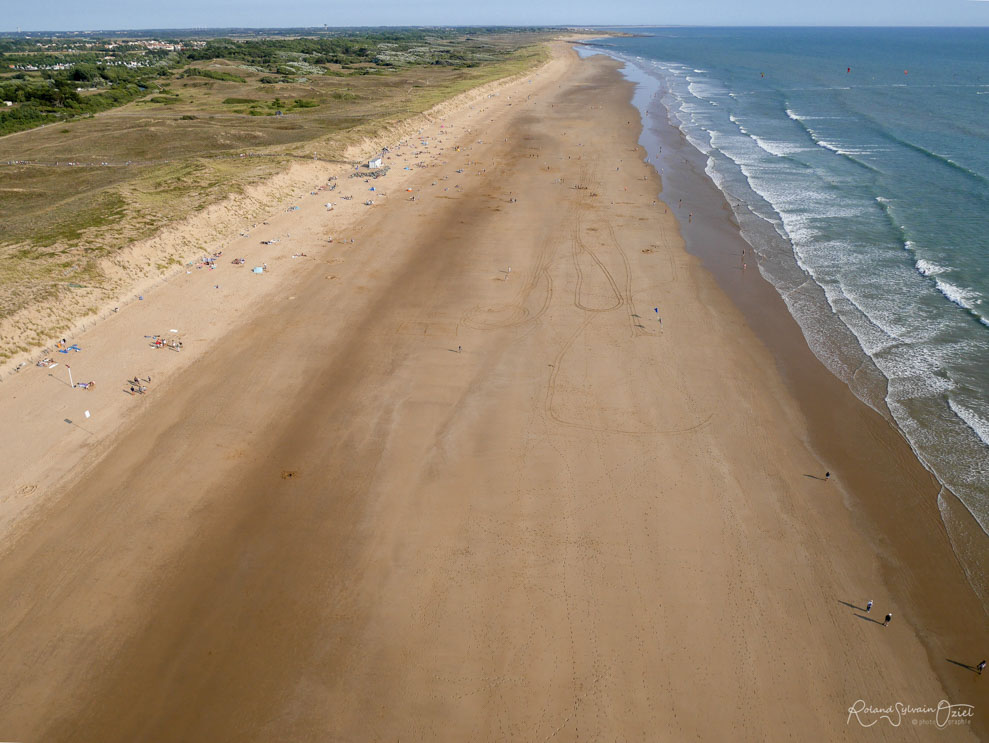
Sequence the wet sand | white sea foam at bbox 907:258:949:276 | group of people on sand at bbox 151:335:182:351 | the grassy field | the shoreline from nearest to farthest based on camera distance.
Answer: the wet sand
the shoreline
group of people on sand at bbox 151:335:182:351
the grassy field
white sea foam at bbox 907:258:949:276

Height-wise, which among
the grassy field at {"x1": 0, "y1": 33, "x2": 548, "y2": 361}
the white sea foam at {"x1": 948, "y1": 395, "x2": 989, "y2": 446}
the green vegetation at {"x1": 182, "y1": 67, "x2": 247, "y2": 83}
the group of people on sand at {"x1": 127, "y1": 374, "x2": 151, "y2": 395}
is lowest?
the group of people on sand at {"x1": 127, "y1": 374, "x2": 151, "y2": 395}

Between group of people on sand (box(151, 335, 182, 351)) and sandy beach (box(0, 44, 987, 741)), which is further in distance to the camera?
group of people on sand (box(151, 335, 182, 351))

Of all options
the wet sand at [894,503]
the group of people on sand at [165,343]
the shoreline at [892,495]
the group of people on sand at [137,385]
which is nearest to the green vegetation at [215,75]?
the group of people on sand at [165,343]

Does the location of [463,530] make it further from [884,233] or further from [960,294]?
[884,233]

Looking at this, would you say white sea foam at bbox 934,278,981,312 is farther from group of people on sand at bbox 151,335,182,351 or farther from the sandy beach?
group of people on sand at bbox 151,335,182,351

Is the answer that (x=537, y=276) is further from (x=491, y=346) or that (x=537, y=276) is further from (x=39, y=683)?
(x=39, y=683)

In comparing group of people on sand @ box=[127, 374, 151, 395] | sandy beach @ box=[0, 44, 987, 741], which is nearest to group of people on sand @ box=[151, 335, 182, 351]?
sandy beach @ box=[0, 44, 987, 741]

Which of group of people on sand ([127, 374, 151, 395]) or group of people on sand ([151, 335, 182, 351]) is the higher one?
group of people on sand ([151, 335, 182, 351])
